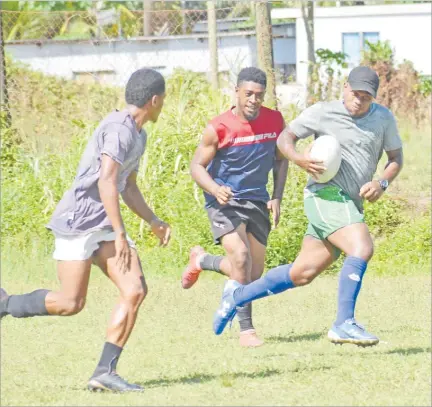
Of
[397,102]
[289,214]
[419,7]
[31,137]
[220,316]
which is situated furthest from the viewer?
[419,7]

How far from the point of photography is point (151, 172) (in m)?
13.2

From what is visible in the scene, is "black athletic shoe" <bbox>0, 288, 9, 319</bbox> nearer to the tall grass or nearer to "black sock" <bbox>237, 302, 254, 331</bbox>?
"black sock" <bbox>237, 302, 254, 331</bbox>

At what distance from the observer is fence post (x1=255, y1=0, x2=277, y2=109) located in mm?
12898

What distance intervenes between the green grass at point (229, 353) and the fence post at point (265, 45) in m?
2.45

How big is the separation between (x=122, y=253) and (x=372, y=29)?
3283cm

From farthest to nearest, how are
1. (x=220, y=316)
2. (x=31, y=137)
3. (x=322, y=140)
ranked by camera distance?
(x=31, y=137) < (x=220, y=316) < (x=322, y=140)

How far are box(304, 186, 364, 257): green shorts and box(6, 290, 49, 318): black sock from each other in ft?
6.34

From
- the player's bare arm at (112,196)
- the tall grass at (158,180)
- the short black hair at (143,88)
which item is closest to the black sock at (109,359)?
the player's bare arm at (112,196)

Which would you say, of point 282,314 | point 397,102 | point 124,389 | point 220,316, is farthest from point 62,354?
point 397,102

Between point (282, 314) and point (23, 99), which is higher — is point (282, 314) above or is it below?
below

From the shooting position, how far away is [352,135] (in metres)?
7.86

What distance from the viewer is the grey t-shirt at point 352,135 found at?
7.87 meters

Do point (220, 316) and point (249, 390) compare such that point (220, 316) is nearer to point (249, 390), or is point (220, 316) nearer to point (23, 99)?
point (249, 390)

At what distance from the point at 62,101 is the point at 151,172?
198 cm
